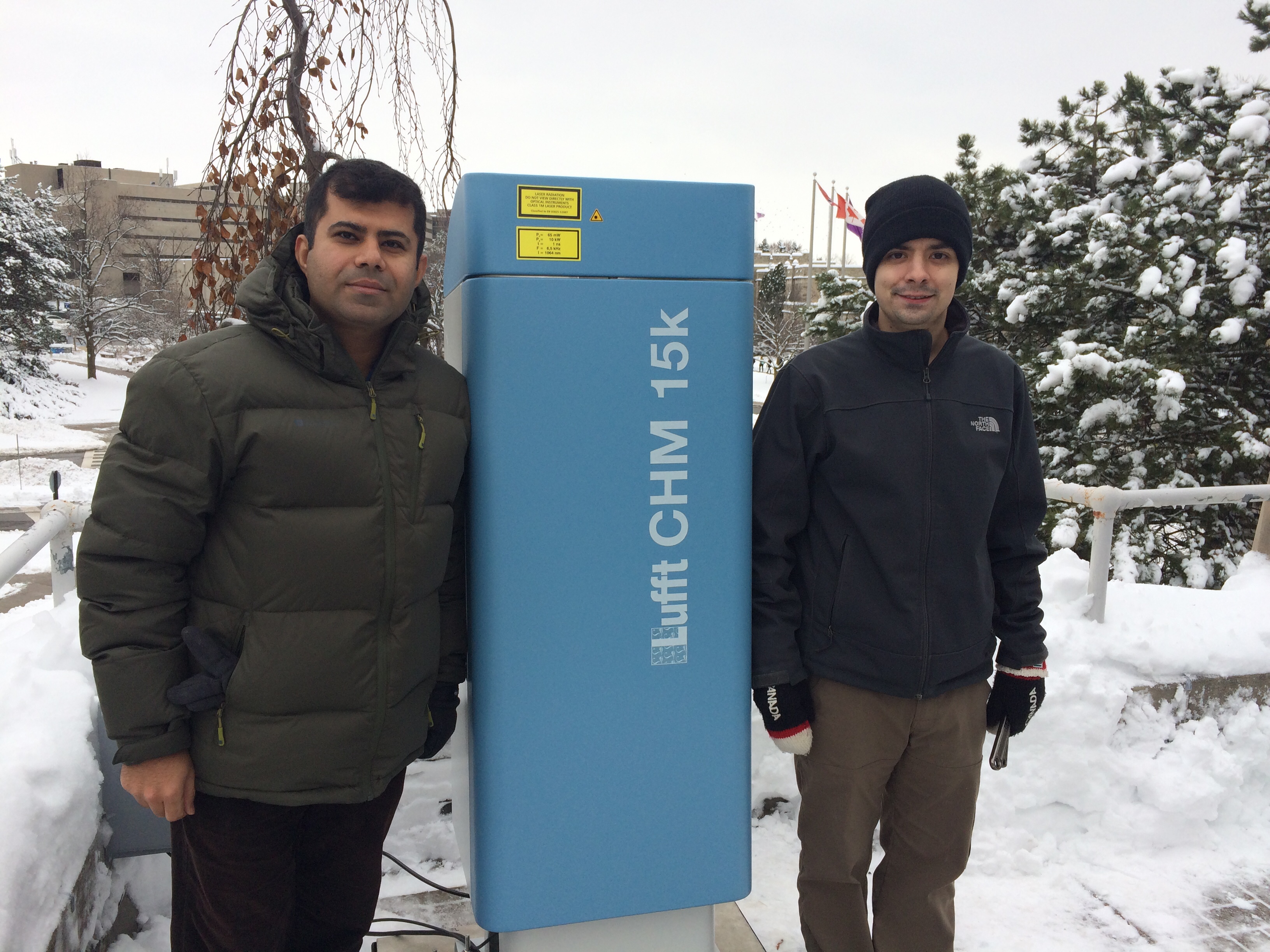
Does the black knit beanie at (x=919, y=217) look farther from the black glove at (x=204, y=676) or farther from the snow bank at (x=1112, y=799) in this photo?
the snow bank at (x=1112, y=799)

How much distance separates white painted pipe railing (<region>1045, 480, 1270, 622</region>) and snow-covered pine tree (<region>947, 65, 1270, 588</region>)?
2.29 metres

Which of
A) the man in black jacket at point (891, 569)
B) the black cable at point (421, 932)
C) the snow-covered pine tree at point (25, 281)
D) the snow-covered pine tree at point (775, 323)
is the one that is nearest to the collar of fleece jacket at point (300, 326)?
the man in black jacket at point (891, 569)

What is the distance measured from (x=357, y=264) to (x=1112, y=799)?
298 cm

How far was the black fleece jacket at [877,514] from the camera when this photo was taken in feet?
6.04

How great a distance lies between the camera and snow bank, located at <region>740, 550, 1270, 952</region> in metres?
2.57

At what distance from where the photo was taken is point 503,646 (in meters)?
1.67

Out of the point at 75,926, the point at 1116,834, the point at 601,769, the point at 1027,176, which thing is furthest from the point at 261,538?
the point at 1027,176

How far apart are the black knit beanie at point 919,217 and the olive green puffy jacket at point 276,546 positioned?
1.00 meters

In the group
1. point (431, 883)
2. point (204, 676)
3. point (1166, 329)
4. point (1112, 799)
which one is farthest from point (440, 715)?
point (1166, 329)

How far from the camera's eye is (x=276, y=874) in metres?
1.69

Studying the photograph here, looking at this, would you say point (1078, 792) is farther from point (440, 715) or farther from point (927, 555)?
point (440, 715)

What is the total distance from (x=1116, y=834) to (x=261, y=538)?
114 inches

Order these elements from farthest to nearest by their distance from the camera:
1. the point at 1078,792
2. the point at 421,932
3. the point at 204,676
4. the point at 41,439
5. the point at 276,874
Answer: the point at 41,439, the point at 1078,792, the point at 421,932, the point at 276,874, the point at 204,676

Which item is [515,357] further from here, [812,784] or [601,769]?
[812,784]
